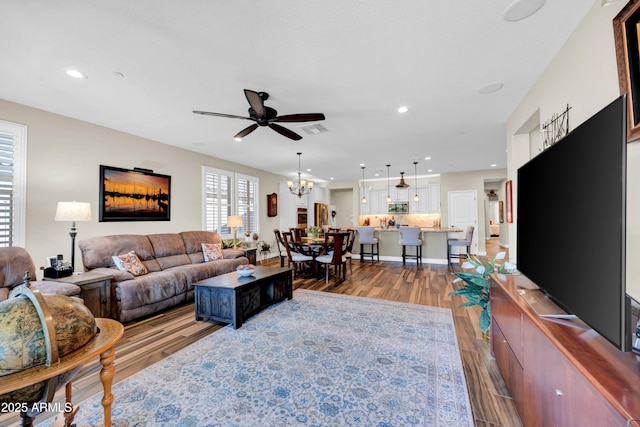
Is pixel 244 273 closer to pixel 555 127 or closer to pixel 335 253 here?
pixel 335 253

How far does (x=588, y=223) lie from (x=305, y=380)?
2014 millimetres

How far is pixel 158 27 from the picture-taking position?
1962 millimetres

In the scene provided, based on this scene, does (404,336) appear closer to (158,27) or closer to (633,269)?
(633,269)

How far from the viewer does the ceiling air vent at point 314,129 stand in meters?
3.98

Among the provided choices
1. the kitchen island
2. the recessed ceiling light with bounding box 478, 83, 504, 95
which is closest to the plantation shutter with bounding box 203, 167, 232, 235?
the kitchen island

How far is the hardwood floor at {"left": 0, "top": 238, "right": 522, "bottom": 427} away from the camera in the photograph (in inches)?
71.3

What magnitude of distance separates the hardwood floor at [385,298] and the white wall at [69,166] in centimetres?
176

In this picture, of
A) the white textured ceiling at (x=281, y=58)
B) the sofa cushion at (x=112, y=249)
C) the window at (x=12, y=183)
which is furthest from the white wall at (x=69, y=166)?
the sofa cushion at (x=112, y=249)

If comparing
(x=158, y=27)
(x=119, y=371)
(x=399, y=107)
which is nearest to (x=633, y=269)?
(x=399, y=107)

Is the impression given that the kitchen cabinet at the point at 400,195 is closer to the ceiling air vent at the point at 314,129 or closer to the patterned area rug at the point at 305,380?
the ceiling air vent at the point at 314,129

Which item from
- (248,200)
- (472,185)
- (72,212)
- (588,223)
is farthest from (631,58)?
(472,185)

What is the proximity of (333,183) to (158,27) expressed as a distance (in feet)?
28.6

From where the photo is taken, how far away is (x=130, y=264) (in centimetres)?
367

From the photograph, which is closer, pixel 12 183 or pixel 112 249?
pixel 12 183
